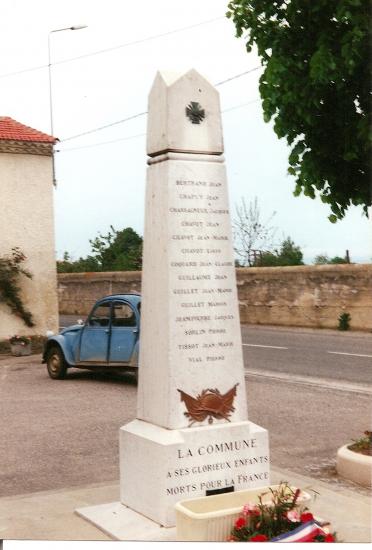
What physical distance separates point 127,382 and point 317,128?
6844 mm

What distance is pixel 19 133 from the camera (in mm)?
18312

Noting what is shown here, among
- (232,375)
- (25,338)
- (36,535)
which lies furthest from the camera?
(25,338)

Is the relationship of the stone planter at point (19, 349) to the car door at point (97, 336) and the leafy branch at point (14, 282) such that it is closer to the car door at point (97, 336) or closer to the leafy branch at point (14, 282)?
the leafy branch at point (14, 282)

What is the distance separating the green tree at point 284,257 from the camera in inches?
906

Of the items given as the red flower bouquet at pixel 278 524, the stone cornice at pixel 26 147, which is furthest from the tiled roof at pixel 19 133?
the red flower bouquet at pixel 278 524

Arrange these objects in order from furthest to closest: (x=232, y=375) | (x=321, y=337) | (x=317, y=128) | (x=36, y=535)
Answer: (x=321, y=337), (x=317, y=128), (x=232, y=375), (x=36, y=535)

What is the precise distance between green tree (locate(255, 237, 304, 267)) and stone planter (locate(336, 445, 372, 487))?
16272 mm

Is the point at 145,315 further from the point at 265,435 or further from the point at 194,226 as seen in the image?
the point at 265,435

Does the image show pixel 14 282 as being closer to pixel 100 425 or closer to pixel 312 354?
pixel 312 354

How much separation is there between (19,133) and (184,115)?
1355 centimetres

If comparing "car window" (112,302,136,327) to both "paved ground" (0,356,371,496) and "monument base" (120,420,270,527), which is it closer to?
"paved ground" (0,356,371,496)

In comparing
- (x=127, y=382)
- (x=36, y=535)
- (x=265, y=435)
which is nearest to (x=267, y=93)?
(x=265, y=435)

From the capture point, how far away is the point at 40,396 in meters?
11.7

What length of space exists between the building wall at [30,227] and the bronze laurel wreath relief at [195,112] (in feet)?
42.7
